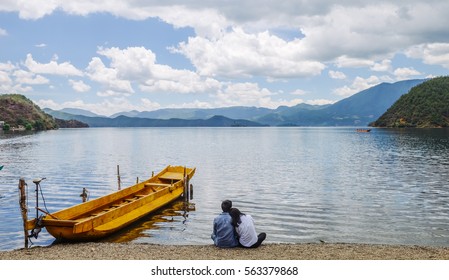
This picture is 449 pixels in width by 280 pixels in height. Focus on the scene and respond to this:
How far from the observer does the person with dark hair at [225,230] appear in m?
16.6

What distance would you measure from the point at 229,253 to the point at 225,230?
1.05m

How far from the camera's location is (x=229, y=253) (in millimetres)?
15992

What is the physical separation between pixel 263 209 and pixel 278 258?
13.1 m

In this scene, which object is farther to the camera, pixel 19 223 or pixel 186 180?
pixel 186 180

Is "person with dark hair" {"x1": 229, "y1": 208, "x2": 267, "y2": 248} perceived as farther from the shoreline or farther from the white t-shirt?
the shoreline

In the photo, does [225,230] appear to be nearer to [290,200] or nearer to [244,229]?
[244,229]

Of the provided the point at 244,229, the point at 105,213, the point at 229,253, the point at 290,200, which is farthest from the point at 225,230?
the point at 290,200

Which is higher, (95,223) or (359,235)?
(95,223)

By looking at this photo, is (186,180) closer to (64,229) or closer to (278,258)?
(64,229)

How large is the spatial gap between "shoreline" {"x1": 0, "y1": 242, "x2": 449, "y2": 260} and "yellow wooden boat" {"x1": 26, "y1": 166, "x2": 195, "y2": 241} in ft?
3.37

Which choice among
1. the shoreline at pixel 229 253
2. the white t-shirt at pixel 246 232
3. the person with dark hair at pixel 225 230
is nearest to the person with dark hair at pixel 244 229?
the white t-shirt at pixel 246 232

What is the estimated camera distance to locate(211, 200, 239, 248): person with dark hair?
16609 mm
